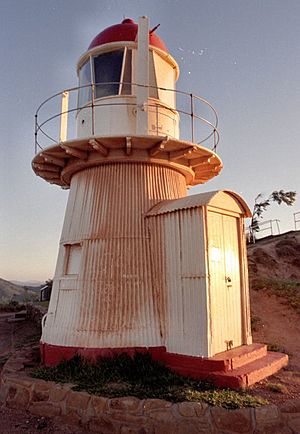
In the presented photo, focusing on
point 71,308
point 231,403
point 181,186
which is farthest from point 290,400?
point 181,186

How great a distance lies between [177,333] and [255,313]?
6.31m

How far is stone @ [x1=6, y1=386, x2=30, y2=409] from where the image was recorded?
741 centimetres

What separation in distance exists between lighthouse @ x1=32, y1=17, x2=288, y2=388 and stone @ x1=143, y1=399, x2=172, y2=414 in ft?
4.23

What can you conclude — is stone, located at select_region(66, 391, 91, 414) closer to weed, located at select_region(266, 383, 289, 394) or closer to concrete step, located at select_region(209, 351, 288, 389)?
concrete step, located at select_region(209, 351, 288, 389)

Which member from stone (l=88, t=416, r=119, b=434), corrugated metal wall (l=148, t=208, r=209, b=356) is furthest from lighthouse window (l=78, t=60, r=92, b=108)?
stone (l=88, t=416, r=119, b=434)

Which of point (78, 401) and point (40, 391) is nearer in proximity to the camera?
point (78, 401)

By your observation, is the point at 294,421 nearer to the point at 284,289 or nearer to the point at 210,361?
the point at 210,361

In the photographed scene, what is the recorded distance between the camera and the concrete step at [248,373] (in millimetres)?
6953

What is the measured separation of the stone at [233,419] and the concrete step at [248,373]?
87 cm

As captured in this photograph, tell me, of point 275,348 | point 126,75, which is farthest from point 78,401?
point 126,75

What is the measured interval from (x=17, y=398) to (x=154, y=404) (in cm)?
293

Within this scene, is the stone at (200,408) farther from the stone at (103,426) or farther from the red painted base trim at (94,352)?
the red painted base trim at (94,352)

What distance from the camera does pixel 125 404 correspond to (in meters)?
6.37

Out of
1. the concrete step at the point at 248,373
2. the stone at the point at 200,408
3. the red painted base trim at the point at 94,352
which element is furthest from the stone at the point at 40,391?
the concrete step at the point at 248,373
